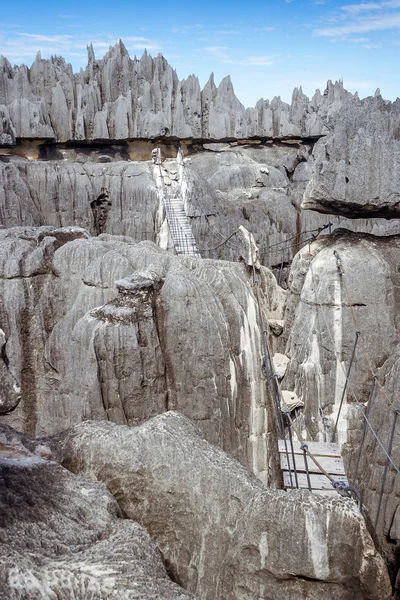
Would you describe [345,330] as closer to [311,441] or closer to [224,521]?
[311,441]

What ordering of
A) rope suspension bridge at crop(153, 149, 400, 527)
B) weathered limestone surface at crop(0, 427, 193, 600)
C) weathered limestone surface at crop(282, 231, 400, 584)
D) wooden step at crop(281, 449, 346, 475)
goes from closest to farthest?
weathered limestone surface at crop(0, 427, 193, 600), rope suspension bridge at crop(153, 149, 400, 527), wooden step at crop(281, 449, 346, 475), weathered limestone surface at crop(282, 231, 400, 584)

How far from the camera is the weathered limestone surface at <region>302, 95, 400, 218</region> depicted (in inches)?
261

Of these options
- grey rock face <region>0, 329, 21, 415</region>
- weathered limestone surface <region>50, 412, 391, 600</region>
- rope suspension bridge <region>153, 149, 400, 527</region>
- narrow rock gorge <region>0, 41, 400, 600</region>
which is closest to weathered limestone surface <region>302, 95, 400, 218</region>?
narrow rock gorge <region>0, 41, 400, 600</region>

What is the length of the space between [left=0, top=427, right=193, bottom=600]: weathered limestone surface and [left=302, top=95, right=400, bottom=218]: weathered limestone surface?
206 inches

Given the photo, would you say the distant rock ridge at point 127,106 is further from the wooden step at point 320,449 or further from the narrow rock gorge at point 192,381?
the wooden step at point 320,449

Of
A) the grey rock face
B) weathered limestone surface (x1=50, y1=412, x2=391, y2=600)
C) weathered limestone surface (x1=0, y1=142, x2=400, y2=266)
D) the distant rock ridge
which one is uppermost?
the distant rock ridge

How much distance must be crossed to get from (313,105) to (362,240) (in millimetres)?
18411

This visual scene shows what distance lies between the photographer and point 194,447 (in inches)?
99.6

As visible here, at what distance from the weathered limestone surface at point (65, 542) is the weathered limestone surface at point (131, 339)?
2604 mm

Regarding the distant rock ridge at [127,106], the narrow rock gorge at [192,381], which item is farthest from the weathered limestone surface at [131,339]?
the distant rock ridge at [127,106]

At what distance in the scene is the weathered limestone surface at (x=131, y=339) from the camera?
5059mm

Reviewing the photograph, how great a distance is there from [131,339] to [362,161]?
139 inches

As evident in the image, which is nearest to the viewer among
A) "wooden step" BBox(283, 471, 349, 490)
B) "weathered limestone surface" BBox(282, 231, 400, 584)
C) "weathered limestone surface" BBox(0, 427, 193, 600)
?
"weathered limestone surface" BBox(0, 427, 193, 600)

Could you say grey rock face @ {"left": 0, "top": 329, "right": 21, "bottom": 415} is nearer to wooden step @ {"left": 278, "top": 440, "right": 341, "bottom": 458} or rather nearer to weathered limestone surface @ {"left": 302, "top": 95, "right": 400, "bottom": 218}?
wooden step @ {"left": 278, "top": 440, "right": 341, "bottom": 458}
